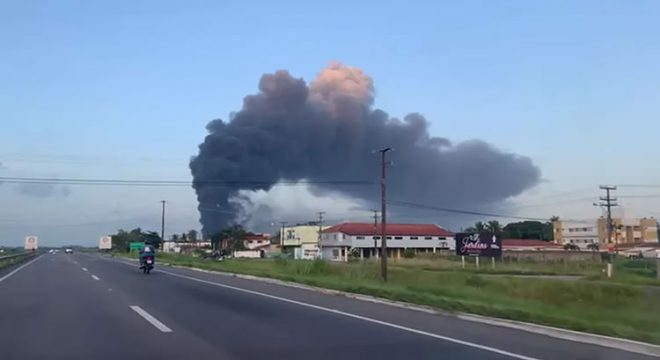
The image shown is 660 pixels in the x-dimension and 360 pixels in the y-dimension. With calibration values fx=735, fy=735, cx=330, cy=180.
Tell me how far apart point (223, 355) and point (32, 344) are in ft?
12.2

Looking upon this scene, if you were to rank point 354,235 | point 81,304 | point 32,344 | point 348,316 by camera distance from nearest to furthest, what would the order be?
point 32,344 < point 348,316 < point 81,304 < point 354,235

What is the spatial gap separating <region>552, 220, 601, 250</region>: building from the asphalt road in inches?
5095

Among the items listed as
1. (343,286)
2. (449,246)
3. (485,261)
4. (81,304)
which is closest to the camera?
(81,304)

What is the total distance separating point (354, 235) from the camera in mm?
107312

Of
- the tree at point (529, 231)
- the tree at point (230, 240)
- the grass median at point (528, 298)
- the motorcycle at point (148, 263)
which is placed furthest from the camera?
the tree at point (529, 231)

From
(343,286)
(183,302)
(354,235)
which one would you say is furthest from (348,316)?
(354,235)

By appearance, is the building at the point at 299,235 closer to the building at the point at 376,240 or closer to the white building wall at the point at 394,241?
the building at the point at 376,240

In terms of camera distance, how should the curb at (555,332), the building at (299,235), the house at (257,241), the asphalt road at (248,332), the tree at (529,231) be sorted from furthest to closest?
the tree at (529,231)
the house at (257,241)
the building at (299,235)
the curb at (555,332)
the asphalt road at (248,332)

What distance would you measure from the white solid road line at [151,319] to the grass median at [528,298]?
729cm

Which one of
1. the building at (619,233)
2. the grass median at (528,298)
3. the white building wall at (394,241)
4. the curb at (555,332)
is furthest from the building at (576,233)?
the curb at (555,332)

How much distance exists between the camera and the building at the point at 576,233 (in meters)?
144

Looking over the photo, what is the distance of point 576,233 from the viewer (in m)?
150

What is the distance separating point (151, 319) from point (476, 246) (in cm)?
6101

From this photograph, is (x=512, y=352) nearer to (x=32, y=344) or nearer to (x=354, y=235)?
(x=32, y=344)
